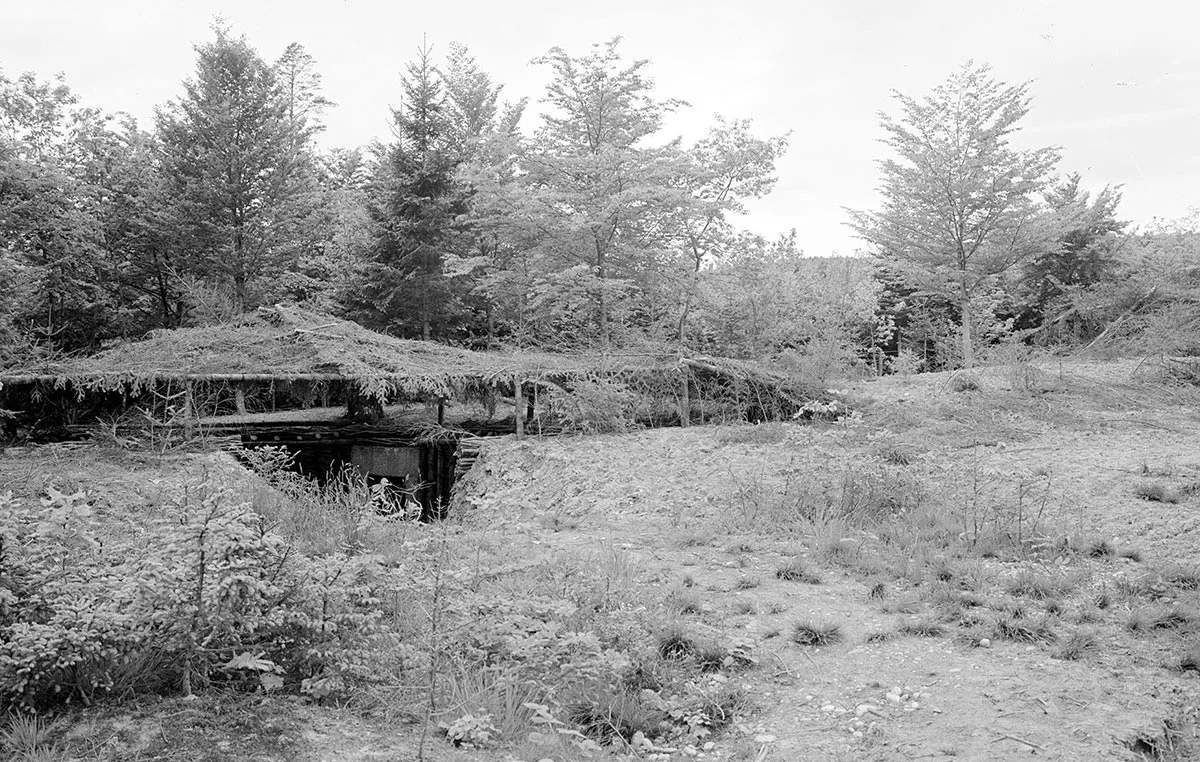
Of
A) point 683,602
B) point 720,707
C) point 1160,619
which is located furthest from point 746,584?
point 1160,619

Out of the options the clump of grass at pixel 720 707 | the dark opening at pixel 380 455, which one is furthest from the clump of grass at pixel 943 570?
the dark opening at pixel 380 455

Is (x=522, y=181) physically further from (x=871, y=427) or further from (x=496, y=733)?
(x=496, y=733)

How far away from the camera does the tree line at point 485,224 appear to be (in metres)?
13.2

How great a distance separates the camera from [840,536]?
6266mm

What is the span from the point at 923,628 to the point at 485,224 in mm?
10758

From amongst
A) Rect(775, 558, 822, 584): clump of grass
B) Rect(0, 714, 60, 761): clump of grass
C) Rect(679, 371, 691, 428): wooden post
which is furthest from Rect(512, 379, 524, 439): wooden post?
Rect(0, 714, 60, 761): clump of grass

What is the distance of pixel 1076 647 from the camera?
13.3ft

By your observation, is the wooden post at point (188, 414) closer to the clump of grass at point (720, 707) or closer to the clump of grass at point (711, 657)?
the clump of grass at point (711, 657)

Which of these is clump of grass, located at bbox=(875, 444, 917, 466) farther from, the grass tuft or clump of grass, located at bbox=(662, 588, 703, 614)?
clump of grass, located at bbox=(662, 588, 703, 614)

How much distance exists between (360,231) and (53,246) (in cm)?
550

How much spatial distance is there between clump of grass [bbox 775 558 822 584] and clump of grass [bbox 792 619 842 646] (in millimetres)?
950

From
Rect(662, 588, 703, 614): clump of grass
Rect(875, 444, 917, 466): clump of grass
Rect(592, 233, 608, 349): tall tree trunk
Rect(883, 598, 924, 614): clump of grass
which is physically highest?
Rect(592, 233, 608, 349): tall tree trunk

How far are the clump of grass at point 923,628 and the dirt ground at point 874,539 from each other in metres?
0.05

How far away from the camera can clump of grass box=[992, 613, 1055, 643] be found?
4254mm
